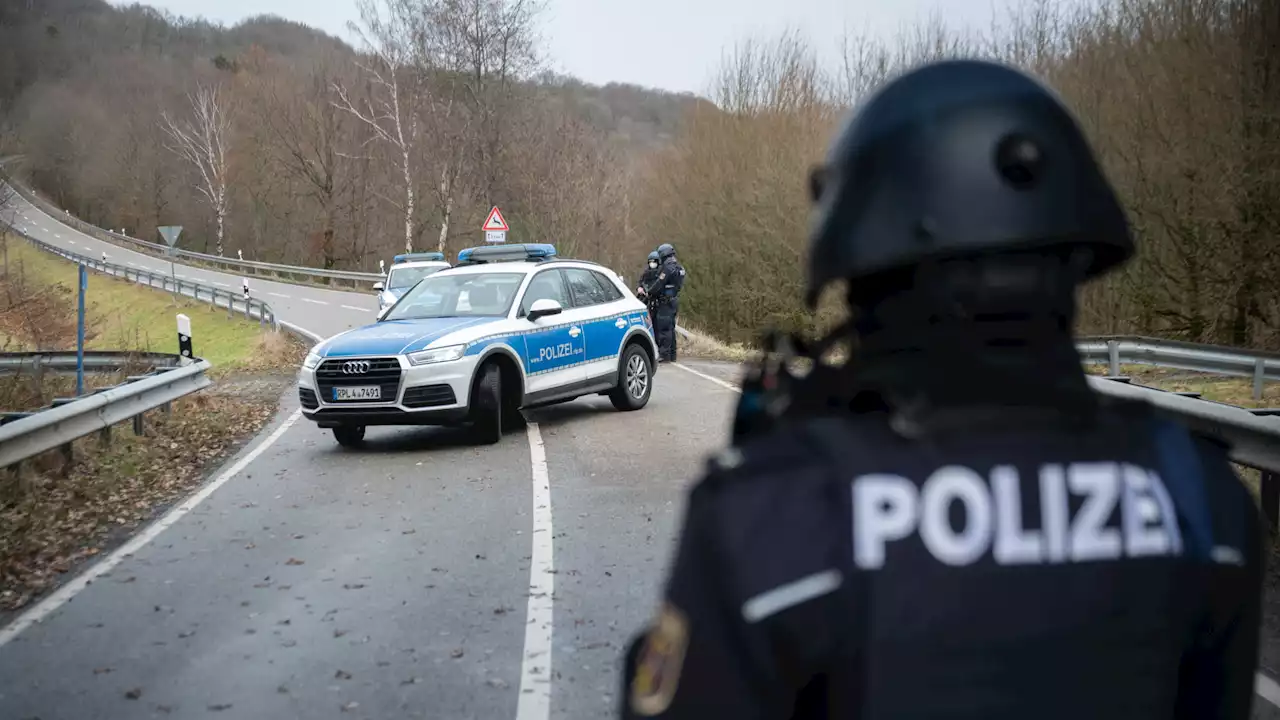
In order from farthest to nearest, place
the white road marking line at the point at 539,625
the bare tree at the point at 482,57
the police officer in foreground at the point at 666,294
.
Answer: the bare tree at the point at 482,57 < the police officer in foreground at the point at 666,294 < the white road marking line at the point at 539,625

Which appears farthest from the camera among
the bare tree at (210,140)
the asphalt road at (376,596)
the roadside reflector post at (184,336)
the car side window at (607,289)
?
the bare tree at (210,140)

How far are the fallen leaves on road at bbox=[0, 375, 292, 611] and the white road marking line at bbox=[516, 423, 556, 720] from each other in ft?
9.42

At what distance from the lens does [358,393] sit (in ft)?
35.5

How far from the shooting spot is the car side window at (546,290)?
479 inches

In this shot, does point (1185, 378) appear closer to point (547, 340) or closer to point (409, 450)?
point (547, 340)

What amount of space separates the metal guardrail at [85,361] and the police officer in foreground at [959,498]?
14712 mm

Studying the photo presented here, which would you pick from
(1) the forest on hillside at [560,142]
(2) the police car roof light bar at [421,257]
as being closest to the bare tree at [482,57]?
(1) the forest on hillside at [560,142]

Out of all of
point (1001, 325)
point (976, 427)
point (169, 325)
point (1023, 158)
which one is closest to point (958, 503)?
point (976, 427)

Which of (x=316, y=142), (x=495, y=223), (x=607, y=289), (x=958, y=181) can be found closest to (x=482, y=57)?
(x=495, y=223)

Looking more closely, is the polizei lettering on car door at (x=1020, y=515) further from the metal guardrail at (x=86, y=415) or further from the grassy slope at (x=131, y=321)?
the grassy slope at (x=131, y=321)

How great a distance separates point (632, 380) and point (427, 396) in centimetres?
352

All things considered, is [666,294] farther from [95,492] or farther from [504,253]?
[95,492]

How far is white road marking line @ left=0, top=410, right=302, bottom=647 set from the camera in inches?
228

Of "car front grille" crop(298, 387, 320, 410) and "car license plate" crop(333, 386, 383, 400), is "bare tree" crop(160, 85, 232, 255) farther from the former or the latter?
"car license plate" crop(333, 386, 383, 400)
